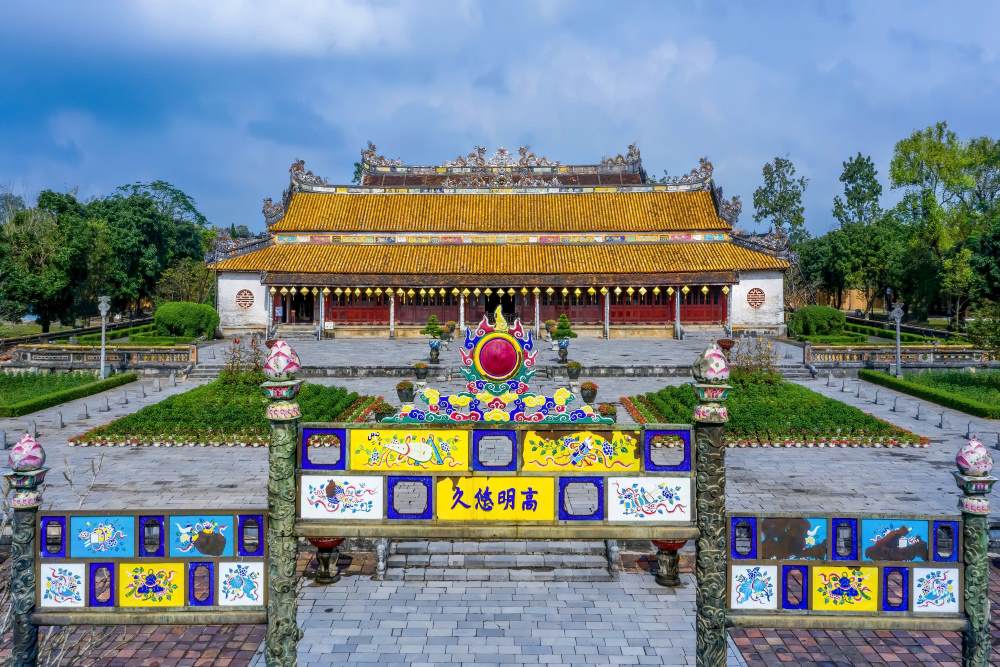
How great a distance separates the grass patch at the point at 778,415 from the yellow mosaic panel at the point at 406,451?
10321 millimetres

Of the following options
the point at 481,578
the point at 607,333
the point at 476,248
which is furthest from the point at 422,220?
the point at 481,578

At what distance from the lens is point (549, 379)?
25250mm

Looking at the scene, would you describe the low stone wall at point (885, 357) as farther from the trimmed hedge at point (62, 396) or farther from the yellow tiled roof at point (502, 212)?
the trimmed hedge at point (62, 396)

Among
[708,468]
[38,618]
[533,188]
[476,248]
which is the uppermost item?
[533,188]

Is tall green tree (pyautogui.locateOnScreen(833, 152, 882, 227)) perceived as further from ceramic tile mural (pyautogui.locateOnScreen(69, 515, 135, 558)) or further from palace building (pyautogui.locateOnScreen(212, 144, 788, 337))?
ceramic tile mural (pyautogui.locateOnScreen(69, 515, 135, 558))

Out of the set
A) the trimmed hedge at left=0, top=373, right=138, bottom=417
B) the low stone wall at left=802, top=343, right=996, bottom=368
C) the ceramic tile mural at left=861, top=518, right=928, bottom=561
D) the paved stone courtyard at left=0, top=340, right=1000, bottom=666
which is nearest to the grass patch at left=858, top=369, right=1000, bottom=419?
the low stone wall at left=802, top=343, right=996, bottom=368

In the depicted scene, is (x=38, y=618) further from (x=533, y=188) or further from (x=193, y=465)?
(x=533, y=188)

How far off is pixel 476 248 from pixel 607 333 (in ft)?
32.2

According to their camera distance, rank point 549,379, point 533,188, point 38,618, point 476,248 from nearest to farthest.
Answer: point 38,618
point 549,379
point 476,248
point 533,188

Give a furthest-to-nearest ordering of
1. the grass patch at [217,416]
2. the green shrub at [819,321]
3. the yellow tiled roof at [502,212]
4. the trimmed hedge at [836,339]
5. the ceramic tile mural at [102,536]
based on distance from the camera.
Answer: the yellow tiled roof at [502,212], the green shrub at [819,321], the trimmed hedge at [836,339], the grass patch at [217,416], the ceramic tile mural at [102,536]

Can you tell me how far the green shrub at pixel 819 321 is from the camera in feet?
118

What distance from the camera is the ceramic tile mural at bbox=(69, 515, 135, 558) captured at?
556 cm

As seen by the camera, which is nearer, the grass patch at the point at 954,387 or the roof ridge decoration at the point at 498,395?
the roof ridge decoration at the point at 498,395

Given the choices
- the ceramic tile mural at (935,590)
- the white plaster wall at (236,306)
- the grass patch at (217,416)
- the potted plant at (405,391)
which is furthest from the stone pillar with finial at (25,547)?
the white plaster wall at (236,306)
